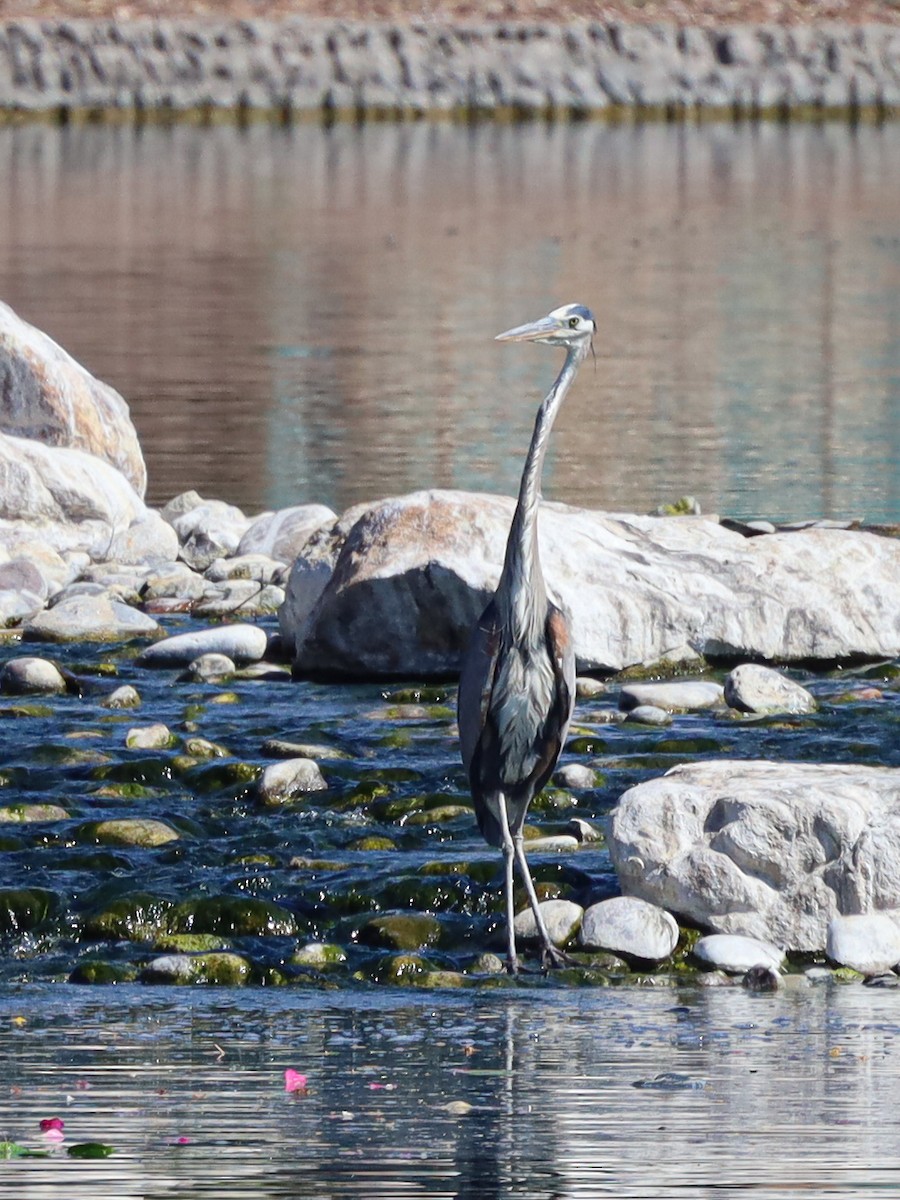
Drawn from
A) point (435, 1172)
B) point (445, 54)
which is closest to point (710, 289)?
point (435, 1172)

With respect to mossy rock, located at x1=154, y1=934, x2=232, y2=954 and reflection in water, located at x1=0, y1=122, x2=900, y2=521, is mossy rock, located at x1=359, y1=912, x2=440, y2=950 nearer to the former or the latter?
mossy rock, located at x1=154, y1=934, x2=232, y2=954

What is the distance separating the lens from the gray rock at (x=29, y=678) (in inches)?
380

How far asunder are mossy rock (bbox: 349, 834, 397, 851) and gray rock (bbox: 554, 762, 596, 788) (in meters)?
0.83

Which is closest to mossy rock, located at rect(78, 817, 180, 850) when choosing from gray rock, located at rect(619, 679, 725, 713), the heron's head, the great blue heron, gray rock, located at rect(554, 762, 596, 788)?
the great blue heron

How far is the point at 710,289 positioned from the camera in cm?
2556

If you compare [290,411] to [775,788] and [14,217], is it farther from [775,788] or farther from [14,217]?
[14,217]

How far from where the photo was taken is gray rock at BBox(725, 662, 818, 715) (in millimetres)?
9250

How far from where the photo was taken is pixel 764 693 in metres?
9.29

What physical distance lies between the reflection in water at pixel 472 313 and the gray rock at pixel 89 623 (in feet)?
11.3

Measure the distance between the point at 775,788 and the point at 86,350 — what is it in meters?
14.4

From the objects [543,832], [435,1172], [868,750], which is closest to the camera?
[435,1172]

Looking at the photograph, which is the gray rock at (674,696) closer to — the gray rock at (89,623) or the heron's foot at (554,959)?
the gray rock at (89,623)

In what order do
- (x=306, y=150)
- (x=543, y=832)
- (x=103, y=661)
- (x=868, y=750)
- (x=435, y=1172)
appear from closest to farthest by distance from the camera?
1. (x=435, y=1172)
2. (x=543, y=832)
3. (x=868, y=750)
4. (x=103, y=661)
5. (x=306, y=150)

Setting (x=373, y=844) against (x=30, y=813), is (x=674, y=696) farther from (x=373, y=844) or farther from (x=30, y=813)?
(x=30, y=813)
